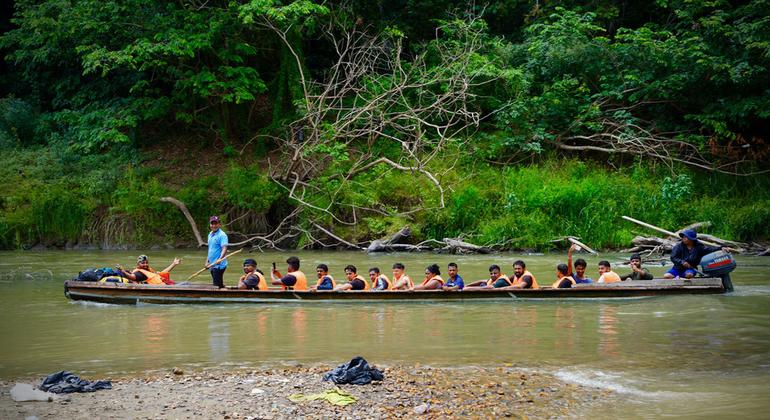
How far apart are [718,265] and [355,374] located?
7.82 metres

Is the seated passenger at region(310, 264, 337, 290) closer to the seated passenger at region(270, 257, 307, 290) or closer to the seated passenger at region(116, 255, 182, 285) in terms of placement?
the seated passenger at region(270, 257, 307, 290)

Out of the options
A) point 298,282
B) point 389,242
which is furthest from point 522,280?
point 389,242

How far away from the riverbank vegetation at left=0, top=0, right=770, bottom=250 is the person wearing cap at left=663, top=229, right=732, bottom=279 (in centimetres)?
640

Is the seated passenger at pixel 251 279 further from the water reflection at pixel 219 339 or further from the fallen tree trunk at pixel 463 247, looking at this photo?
the fallen tree trunk at pixel 463 247

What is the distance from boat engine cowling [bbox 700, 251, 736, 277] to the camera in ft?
43.1

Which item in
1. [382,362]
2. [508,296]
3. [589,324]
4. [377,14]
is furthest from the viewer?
[377,14]

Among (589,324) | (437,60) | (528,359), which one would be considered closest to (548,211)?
(437,60)

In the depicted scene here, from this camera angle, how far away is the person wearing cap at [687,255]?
13461mm

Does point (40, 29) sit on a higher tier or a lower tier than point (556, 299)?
higher

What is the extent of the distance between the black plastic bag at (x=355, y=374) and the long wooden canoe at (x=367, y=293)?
525cm

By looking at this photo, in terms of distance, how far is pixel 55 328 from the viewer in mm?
11453

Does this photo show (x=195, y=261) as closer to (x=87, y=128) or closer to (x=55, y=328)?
(x=87, y=128)

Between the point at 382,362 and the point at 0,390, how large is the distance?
12.4 feet

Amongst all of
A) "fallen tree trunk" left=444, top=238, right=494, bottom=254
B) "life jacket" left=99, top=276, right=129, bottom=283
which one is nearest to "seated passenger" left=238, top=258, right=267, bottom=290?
"life jacket" left=99, top=276, right=129, bottom=283
